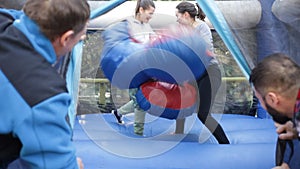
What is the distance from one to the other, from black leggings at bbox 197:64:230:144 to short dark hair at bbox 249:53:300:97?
3.46 ft

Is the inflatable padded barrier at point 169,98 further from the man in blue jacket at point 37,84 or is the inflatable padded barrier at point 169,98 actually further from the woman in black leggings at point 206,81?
the man in blue jacket at point 37,84

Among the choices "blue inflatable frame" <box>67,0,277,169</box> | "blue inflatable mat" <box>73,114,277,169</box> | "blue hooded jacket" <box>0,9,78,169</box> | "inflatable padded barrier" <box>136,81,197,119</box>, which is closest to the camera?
"blue hooded jacket" <box>0,9,78,169</box>

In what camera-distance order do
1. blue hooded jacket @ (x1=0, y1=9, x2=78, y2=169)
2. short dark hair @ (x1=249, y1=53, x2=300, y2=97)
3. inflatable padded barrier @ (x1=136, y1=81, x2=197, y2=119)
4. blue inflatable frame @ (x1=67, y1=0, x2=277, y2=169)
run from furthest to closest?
inflatable padded barrier @ (x1=136, y1=81, x2=197, y2=119) → blue inflatable frame @ (x1=67, y1=0, x2=277, y2=169) → short dark hair @ (x1=249, y1=53, x2=300, y2=97) → blue hooded jacket @ (x1=0, y1=9, x2=78, y2=169)

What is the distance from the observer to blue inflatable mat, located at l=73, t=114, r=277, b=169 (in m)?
1.92

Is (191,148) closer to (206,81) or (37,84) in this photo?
(206,81)

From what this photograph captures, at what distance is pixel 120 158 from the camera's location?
2000 millimetres

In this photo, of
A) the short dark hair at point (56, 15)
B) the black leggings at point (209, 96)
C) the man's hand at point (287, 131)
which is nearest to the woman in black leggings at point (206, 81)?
the black leggings at point (209, 96)

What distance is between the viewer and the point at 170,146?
7.04 ft

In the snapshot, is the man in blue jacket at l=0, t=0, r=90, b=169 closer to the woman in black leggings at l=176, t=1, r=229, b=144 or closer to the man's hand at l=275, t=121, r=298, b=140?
the man's hand at l=275, t=121, r=298, b=140

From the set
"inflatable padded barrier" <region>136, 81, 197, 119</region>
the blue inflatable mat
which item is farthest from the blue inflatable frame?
"inflatable padded barrier" <region>136, 81, 197, 119</region>

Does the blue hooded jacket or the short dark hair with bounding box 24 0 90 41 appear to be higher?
the short dark hair with bounding box 24 0 90 41

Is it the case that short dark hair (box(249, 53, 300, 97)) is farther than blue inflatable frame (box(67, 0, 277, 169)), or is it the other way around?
blue inflatable frame (box(67, 0, 277, 169))

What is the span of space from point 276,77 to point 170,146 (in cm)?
99

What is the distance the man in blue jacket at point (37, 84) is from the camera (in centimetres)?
95
